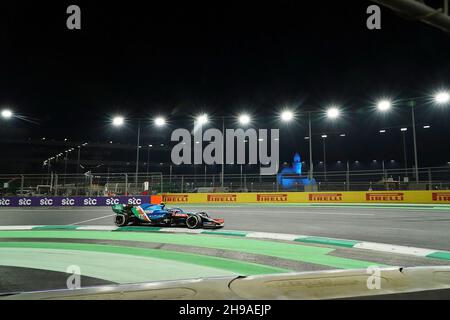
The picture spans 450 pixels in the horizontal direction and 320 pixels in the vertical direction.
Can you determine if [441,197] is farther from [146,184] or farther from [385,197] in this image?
[146,184]

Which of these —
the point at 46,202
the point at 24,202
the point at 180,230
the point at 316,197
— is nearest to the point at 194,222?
the point at 180,230

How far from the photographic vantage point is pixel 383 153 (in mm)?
59719

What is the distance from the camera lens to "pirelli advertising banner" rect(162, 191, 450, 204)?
17384 millimetres

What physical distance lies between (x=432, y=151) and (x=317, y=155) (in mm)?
23736

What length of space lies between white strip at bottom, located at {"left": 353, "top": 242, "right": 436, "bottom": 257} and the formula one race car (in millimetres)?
3965

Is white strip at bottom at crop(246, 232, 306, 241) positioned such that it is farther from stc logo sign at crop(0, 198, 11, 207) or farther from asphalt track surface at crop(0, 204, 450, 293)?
stc logo sign at crop(0, 198, 11, 207)

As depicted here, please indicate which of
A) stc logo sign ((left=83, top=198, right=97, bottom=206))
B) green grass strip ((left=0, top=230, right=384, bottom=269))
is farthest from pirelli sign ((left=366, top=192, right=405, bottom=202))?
stc logo sign ((left=83, top=198, right=97, bottom=206))

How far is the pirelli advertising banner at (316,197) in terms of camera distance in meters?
17.4

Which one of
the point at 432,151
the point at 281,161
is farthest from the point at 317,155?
the point at 432,151

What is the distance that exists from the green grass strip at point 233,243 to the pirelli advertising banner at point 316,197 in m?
13.7

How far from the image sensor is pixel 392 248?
5.36 meters

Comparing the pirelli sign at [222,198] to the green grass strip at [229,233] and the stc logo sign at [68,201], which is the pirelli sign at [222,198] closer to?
the stc logo sign at [68,201]

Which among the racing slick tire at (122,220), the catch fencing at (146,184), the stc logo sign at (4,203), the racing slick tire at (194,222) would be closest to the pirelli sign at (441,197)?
the catch fencing at (146,184)
